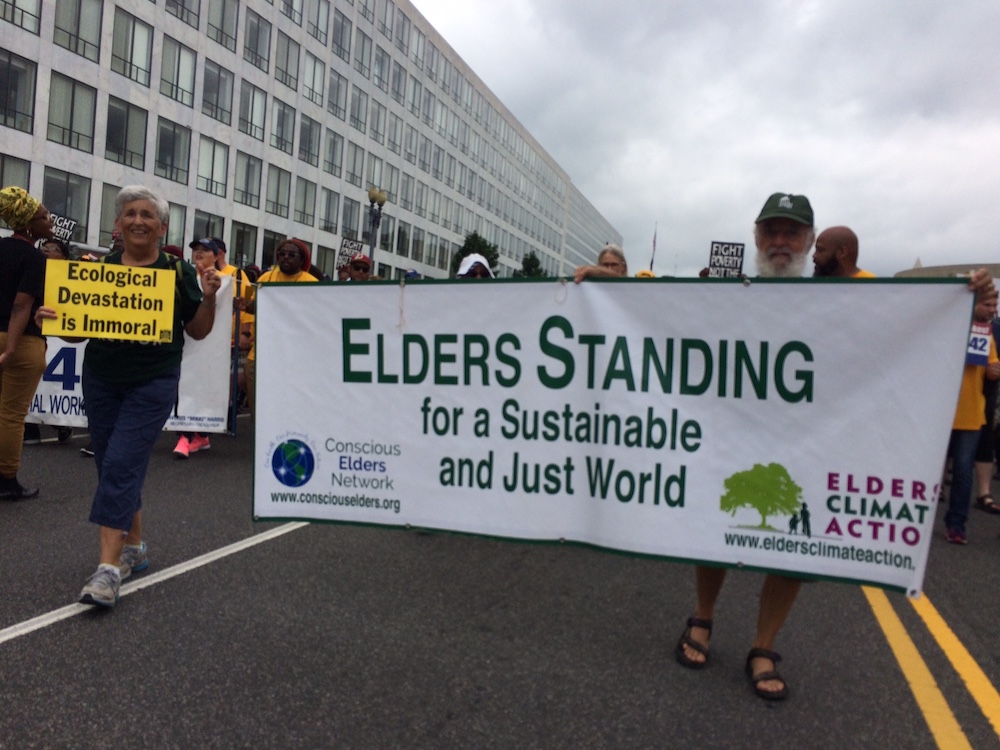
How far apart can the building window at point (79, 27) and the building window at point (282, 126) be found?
11.4 meters

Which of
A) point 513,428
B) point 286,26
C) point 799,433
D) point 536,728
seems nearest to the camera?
point 536,728

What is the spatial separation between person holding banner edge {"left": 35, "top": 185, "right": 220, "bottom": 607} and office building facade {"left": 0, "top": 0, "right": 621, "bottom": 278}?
1602 centimetres

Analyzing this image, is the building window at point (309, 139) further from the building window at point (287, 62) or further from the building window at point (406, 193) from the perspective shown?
the building window at point (406, 193)

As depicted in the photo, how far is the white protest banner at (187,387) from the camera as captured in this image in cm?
840

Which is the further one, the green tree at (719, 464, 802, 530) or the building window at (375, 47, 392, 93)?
the building window at (375, 47, 392, 93)

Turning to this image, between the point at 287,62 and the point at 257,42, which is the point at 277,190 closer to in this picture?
the point at 287,62

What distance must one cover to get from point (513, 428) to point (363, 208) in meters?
49.4

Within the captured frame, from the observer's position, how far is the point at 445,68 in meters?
61.8

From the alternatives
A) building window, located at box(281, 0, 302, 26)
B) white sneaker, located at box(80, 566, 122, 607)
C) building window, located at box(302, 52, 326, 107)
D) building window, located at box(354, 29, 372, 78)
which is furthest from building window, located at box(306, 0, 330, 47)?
white sneaker, located at box(80, 566, 122, 607)

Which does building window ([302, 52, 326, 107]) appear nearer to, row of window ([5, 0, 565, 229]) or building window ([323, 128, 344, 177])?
row of window ([5, 0, 565, 229])

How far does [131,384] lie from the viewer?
13.6 feet

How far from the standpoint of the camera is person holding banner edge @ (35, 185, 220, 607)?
4.05 m

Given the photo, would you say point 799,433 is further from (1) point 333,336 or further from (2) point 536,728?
(1) point 333,336

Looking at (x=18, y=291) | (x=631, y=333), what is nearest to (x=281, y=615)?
(x=631, y=333)
